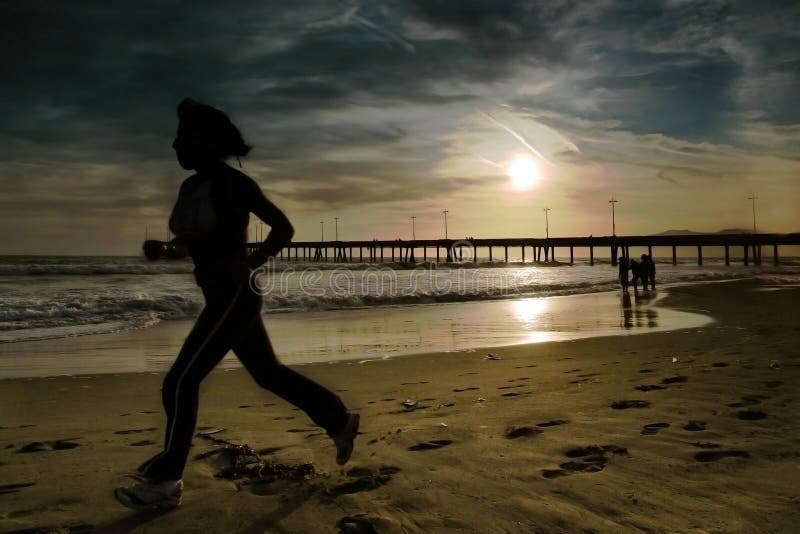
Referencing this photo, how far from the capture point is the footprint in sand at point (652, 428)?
10.9 ft

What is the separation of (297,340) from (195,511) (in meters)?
7.50

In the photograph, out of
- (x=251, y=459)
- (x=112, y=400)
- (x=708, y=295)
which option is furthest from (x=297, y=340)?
(x=708, y=295)

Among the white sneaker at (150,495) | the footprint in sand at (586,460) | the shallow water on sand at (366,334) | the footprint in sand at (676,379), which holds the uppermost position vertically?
the white sneaker at (150,495)

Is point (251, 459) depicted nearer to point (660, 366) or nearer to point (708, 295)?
point (660, 366)

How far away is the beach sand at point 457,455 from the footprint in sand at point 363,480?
0.01 metres

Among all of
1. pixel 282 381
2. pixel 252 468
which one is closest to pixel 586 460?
pixel 282 381

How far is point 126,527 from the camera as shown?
7.53 ft

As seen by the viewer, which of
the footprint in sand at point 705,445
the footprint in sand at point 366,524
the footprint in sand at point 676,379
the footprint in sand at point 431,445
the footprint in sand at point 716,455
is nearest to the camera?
the footprint in sand at point 366,524

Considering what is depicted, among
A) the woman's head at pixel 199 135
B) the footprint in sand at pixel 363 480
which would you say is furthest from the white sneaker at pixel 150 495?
the woman's head at pixel 199 135

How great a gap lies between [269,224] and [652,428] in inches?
104

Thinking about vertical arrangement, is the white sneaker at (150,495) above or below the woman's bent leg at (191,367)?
below

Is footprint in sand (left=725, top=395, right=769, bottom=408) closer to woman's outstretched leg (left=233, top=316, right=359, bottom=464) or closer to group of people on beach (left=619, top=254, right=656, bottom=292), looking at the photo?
woman's outstretched leg (left=233, top=316, right=359, bottom=464)

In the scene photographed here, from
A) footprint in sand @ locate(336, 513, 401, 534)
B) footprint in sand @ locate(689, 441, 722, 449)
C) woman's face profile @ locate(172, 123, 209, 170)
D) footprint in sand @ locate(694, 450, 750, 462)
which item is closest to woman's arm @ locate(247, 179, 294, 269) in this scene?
woman's face profile @ locate(172, 123, 209, 170)

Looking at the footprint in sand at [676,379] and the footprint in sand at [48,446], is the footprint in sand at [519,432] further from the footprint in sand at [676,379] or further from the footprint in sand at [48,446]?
the footprint in sand at [48,446]
